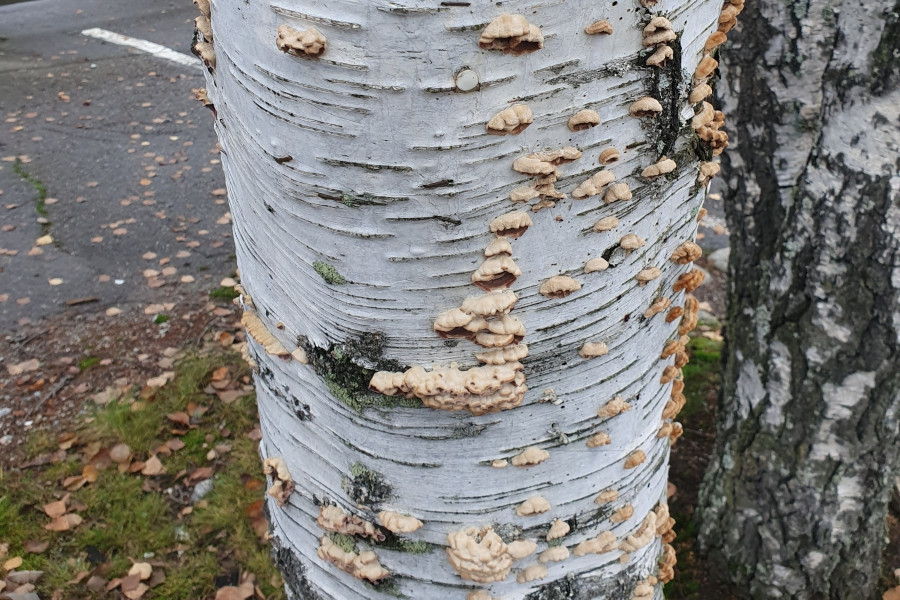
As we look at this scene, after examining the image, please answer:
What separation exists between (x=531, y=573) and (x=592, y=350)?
480mm

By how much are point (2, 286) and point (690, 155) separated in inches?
192

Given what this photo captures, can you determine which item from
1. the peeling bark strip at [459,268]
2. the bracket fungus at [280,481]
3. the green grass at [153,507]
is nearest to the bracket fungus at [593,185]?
the peeling bark strip at [459,268]

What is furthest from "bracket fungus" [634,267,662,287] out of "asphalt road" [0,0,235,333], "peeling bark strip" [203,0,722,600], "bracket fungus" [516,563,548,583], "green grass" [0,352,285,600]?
"asphalt road" [0,0,235,333]

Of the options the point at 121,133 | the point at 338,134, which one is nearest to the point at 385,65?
the point at 338,134

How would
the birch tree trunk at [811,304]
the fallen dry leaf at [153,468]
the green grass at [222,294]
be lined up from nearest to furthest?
the birch tree trunk at [811,304], the fallen dry leaf at [153,468], the green grass at [222,294]

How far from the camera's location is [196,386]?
12.0 feet

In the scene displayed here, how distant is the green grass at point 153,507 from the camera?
9.20 feet

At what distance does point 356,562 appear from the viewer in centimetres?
132

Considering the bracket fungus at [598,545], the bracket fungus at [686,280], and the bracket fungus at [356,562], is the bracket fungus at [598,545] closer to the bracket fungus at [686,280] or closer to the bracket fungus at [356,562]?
the bracket fungus at [356,562]

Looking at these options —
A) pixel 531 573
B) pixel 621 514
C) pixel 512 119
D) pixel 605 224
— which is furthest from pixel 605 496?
pixel 512 119

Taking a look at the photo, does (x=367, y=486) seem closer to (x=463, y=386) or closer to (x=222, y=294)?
(x=463, y=386)

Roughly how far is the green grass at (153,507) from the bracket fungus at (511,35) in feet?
8.28

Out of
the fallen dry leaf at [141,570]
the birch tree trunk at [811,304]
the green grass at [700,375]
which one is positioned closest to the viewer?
the birch tree trunk at [811,304]

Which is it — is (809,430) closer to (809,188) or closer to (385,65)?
(809,188)
